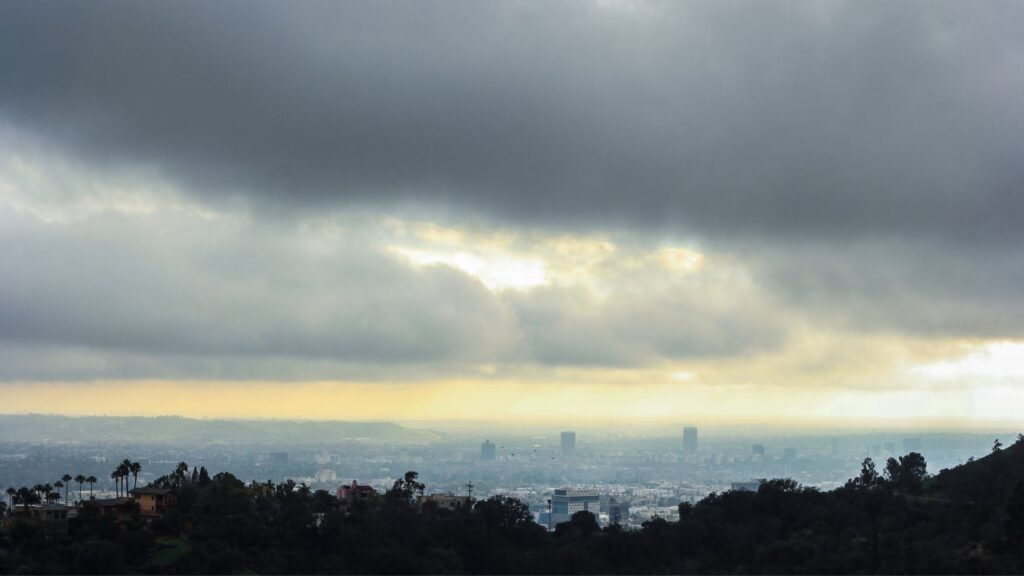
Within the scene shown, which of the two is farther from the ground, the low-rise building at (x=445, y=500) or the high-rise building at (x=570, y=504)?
the low-rise building at (x=445, y=500)

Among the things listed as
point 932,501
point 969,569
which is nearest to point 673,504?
point 932,501

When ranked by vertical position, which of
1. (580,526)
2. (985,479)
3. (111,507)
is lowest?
(580,526)

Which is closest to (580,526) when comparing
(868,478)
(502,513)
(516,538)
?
(516,538)

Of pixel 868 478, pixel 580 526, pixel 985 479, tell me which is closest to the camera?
pixel 580 526

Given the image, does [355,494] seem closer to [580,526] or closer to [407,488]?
[407,488]

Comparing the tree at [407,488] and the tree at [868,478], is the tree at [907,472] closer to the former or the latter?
the tree at [868,478]

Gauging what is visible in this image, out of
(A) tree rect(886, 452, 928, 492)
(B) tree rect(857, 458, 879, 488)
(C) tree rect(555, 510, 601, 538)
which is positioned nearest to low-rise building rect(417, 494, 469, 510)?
(C) tree rect(555, 510, 601, 538)

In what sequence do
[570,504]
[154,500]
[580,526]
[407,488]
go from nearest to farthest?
[154,500] → [580,526] → [407,488] → [570,504]

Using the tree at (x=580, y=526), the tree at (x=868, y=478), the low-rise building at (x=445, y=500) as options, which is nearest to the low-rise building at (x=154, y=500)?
the low-rise building at (x=445, y=500)
